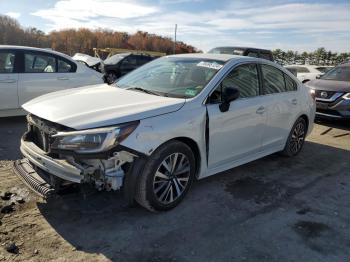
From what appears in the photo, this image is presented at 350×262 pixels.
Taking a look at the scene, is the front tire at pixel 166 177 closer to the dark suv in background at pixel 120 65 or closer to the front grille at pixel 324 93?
the front grille at pixel 324 93

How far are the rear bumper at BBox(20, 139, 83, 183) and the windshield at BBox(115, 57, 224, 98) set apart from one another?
1.42m

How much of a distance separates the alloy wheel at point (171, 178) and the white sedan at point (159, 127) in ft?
0.03

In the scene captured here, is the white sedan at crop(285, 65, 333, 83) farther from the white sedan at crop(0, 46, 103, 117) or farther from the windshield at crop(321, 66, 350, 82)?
the white sedan at crop(0, 46, 103, 117)

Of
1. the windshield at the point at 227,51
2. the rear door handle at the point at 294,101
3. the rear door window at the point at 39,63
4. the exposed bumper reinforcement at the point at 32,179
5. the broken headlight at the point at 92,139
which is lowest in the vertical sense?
the exposed bumper reinforcement at the point at 32,179

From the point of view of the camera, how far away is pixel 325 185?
17.4 feet

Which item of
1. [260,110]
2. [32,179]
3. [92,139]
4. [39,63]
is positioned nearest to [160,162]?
[92,139]

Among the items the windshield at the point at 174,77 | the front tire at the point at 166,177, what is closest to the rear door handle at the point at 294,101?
the windshield at the point at 174,77

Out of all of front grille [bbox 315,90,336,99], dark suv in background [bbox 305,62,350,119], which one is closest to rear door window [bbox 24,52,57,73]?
dark suv in background [bbox 305,62,350,119]

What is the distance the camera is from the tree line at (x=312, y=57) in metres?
41.4

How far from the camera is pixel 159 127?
3752 mm

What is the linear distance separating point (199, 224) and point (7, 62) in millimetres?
5247

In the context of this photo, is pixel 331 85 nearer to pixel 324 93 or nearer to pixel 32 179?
pixel 324 93

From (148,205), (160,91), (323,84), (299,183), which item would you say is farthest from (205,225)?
(323,84)

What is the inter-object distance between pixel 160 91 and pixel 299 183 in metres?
2.35
